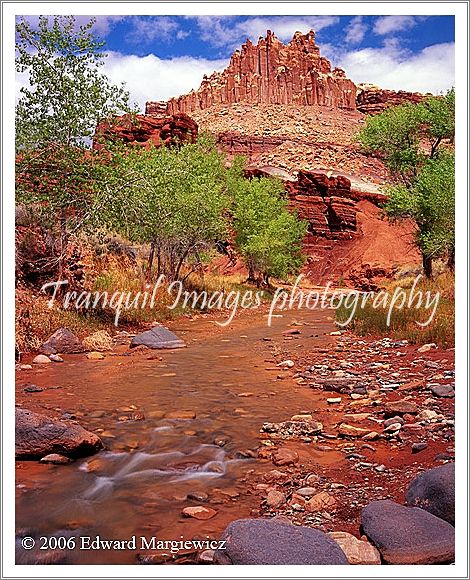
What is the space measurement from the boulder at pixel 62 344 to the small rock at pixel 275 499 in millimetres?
6284

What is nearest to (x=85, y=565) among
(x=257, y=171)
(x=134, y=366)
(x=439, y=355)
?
(x=134, y=366)

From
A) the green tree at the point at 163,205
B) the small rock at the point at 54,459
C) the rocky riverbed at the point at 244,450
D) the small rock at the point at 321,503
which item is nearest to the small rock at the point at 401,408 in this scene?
the rocky riverbed at the point at 244,450

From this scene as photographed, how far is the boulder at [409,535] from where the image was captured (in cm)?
303

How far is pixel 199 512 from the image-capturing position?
3.63m

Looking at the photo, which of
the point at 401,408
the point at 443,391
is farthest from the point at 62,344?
the point at 443,391

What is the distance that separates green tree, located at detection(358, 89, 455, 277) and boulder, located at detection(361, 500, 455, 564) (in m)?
15.4

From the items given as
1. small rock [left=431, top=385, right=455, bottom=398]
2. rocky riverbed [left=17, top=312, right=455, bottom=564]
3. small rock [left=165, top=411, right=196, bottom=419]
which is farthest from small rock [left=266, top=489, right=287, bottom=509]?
small rock [left=431, top=385, right=455, bottom=398]

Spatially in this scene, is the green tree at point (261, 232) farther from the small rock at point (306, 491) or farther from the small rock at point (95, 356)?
the small rock at point (306, 491)

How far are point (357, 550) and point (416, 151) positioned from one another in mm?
21833

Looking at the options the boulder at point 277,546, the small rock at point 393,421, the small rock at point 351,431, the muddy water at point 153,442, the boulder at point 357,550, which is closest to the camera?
the boulder at point 277,546

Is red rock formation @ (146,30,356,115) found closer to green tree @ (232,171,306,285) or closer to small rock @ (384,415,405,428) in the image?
green tree @ (232,171,306,285)

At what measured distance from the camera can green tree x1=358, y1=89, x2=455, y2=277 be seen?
745 inches

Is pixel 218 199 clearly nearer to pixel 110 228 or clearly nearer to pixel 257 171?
pixel 110 228

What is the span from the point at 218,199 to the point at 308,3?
15850 mm
